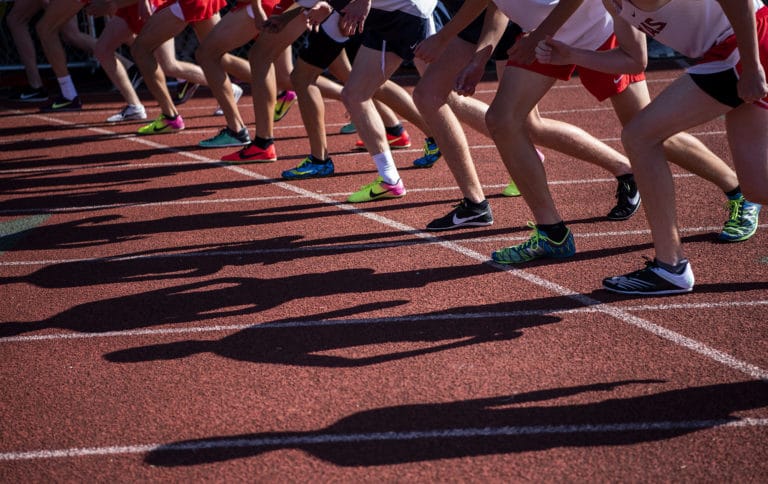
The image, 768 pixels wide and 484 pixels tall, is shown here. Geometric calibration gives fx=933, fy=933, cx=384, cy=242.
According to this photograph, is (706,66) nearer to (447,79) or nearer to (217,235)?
(447,79)

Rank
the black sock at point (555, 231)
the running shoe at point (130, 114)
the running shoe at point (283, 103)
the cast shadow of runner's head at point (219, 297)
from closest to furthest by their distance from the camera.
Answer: the cast shadow of runner's head at point (219, 297), the black sock at point (555, 231), the running shoe at point (283, 103), the running shoe at point (130, 114)

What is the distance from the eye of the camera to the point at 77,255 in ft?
19.9

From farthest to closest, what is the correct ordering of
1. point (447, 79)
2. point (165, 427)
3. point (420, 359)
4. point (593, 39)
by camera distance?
point (447, 79), point (593, 39), point (420, 359), point (165, 427)

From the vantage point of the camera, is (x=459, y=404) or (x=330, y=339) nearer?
(x=459, y=404)

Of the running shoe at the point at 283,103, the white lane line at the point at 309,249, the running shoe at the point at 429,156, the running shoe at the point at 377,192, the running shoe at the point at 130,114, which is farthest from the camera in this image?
the running shoe at the point at 130,114

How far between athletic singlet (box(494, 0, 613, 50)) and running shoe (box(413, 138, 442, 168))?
273 centimetres

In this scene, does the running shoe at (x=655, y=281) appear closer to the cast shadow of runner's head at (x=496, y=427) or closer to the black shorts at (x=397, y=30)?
the cast shadow of runner's head at (x=496, y=427)

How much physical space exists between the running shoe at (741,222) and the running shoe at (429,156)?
2917mm

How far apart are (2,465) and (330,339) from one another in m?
1.55

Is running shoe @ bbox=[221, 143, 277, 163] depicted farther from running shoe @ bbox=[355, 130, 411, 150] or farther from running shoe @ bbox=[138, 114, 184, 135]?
running shoe @ bbox=[138, 114, 184, 135]

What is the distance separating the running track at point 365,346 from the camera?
3.33 m

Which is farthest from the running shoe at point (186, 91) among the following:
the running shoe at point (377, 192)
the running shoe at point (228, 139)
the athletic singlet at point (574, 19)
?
the athletic singlet at point (574, 19)

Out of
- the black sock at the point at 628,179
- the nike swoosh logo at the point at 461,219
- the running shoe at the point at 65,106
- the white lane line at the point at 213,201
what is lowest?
the white lane line at the point at 213,201

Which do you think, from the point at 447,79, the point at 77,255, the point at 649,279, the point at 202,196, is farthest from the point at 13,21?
the point at 649,279
